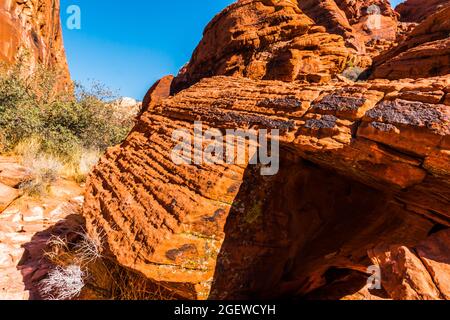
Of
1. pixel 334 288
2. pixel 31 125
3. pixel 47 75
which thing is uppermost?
pixel 47 75

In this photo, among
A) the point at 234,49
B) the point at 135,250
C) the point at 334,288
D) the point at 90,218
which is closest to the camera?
the point at 135,250

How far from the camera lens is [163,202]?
2826 millimetres

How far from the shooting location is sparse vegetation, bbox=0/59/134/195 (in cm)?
703

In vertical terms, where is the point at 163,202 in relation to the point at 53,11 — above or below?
below

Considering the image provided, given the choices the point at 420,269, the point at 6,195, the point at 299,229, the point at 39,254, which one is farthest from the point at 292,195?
the point at 6,195

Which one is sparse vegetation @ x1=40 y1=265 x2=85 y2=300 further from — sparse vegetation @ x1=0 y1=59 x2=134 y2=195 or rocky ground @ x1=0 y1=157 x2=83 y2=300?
sparse vegetation @ x1=0 y1=59 x2=134 y2=195

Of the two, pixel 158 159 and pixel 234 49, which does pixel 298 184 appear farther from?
pixel 234 49

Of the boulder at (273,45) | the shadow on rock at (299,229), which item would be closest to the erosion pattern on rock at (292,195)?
the shadow on rock at (299,229)

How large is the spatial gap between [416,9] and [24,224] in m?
46.9

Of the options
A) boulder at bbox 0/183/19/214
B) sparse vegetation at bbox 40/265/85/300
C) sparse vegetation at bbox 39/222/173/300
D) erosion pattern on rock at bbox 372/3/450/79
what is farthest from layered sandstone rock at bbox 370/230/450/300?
erosion pattern on rock at bbox 372/3/450/79

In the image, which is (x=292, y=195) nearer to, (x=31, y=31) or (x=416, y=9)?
(x=31, y=31)

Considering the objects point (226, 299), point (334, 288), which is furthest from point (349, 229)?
point (226, 299)

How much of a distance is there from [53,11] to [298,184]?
81.2 feet

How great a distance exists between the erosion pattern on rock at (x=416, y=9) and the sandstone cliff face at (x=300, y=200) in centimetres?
3849
